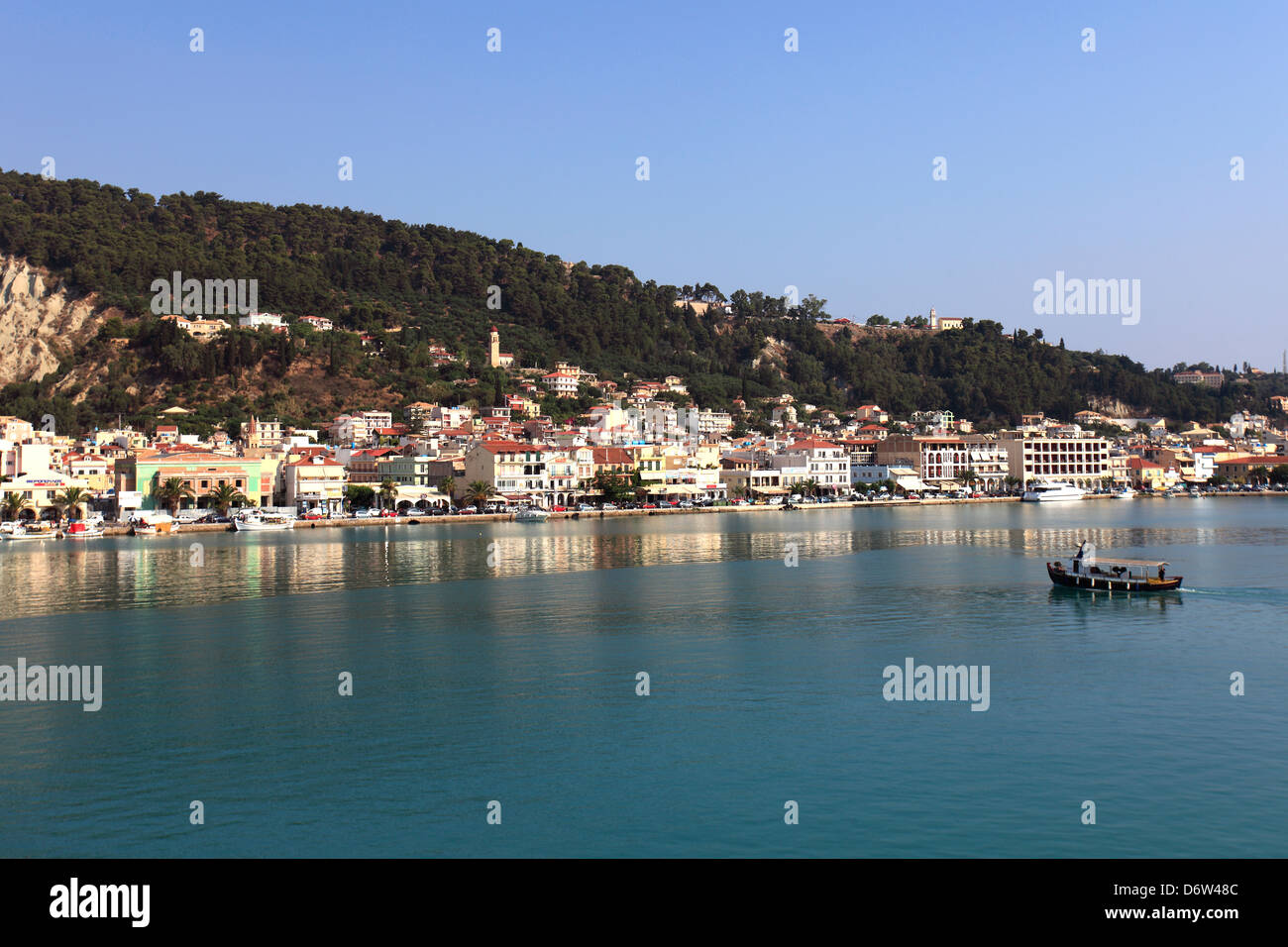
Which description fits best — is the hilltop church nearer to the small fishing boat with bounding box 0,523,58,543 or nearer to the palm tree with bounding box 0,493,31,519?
the palm tree with bounding box 0,493,31,519

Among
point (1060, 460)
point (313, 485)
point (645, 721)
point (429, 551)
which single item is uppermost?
point (1060, 460)

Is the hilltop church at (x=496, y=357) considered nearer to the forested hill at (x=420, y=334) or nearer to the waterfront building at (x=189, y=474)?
the forested hill at (x=420, y=334)

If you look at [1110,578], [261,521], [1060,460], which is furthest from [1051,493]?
[1110,578]

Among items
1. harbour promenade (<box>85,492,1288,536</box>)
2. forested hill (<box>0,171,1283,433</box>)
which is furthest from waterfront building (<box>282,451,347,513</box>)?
forested hill (<box>0,171,1283,433</box>)

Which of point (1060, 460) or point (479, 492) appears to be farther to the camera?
point (1060, 460)

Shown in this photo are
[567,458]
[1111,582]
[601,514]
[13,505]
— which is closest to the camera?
[1111,582]

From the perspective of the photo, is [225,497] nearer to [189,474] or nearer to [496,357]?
[189,474]
